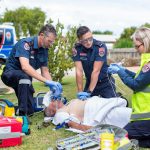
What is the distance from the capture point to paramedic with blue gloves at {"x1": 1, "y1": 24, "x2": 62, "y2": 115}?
16.8 ft

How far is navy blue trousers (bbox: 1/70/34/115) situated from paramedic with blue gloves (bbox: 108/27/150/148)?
152 cm

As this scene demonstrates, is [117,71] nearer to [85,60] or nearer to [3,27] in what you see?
→ [85,60]

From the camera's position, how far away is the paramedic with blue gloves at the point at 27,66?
5.13 metres

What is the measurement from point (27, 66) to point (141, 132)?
1.88 meters

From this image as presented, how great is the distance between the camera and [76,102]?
5047 mm

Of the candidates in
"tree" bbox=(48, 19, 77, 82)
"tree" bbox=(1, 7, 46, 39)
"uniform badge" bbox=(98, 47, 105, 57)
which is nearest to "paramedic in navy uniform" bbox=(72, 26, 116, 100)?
"uniform badge" bbox=(98, 47, 105, 57)

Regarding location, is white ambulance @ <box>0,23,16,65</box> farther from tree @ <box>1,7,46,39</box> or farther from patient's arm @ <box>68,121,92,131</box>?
tree @ <box>1,7,46,39</box>

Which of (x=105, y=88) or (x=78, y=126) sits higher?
(x=105, y=88)

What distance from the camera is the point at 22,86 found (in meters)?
5.09

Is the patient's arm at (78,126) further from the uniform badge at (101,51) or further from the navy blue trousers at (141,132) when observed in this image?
the uniform badge at (101,51)

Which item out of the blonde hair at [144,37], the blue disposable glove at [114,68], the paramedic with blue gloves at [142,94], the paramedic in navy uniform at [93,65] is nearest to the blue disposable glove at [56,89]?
the paramedic in navy uniform at [93,65]

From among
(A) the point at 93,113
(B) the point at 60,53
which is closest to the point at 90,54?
(A) the point at 93,113

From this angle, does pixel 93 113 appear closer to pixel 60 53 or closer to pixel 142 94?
pixel 142 94

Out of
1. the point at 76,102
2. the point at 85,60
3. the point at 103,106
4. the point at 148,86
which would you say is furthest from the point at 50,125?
the point at 148,86
